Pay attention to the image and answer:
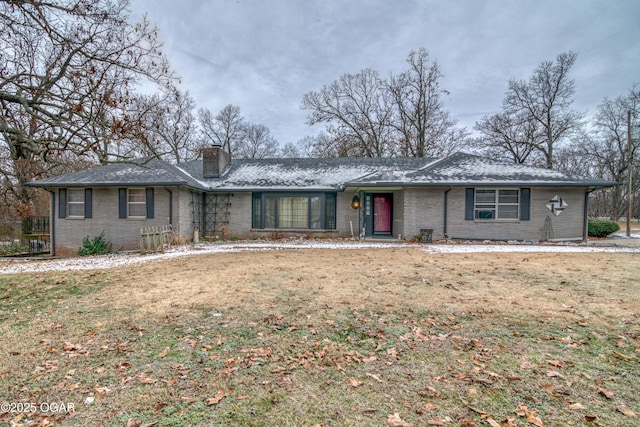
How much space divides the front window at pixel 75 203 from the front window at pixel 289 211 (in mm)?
7572

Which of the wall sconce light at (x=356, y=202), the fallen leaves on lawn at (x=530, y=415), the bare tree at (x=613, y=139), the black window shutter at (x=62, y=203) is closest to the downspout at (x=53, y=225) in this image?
the black window shutter at (x=62, y=203)

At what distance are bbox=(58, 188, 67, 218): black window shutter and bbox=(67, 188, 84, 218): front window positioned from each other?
0.11 m

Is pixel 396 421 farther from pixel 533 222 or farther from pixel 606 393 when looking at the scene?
pixel 533 222

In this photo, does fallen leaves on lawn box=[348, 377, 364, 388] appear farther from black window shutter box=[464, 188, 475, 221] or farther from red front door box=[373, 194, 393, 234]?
red front door box=[373, 194, 393, 234]

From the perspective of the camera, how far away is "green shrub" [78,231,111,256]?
12570 mm

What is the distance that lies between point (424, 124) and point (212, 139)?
22.7m

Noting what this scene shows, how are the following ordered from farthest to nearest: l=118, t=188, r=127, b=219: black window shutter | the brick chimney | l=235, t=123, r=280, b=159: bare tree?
l=235, t=123, r=280, b=159: bare tree, the brick chimney, l=118, t=188, r=127, b=219: black window shutter

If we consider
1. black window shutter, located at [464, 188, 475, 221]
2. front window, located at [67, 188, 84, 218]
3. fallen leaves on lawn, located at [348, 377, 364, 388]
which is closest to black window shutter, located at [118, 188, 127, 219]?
front window, located at [67, 188, 84, 218]

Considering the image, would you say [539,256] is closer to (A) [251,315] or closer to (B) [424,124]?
(A) [251,315]

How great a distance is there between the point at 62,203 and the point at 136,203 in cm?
341

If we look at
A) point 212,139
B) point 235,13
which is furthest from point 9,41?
point 212,139

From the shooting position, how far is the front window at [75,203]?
13.5 metres

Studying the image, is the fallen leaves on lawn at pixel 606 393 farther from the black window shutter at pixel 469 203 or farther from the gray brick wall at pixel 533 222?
the black window shutter at pixel 469 203

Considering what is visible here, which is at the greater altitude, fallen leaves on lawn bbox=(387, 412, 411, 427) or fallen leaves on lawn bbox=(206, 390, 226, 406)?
fallen leaves on lawn bbox=(387, 412, 411, 427)
